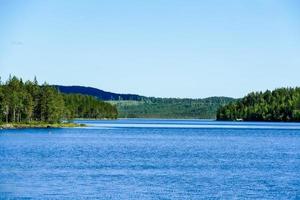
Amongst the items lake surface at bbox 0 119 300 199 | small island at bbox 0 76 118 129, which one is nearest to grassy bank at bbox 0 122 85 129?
small island at bbox 0 76 118 129

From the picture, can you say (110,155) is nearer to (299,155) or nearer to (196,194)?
(299,155)

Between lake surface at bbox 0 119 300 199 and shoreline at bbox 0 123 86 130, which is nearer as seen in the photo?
lake surface at bbox 0 119 300 199

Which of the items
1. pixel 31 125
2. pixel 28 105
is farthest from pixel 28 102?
pixel 31 125

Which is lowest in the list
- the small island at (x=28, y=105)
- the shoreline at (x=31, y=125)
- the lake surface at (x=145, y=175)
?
the lake surface at (x=145, y=175)

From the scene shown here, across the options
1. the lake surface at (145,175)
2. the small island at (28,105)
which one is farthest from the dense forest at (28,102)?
the lake surface at (145,175)

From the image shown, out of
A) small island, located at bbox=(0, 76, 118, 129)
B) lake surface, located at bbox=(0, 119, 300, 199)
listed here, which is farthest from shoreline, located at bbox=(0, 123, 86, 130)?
lake surface, located at bbox=(0, 119, 300, 199)

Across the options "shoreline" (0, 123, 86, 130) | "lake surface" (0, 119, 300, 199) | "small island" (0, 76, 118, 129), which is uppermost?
"small island" (0, 76, 118, 129)

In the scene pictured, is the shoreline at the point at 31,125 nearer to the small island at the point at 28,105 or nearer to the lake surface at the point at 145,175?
the small island at the point at 28,105

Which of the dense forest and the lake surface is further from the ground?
the dense forest

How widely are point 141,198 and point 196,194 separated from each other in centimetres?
425

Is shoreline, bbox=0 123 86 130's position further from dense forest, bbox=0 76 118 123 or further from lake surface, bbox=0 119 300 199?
lake surface, bbox=0 119 300 199

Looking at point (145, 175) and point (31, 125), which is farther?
A: point (31, 125)

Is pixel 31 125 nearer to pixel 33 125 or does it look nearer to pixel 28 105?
pixel 33 125

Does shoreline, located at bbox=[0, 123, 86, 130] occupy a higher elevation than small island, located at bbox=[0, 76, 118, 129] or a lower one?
lower
